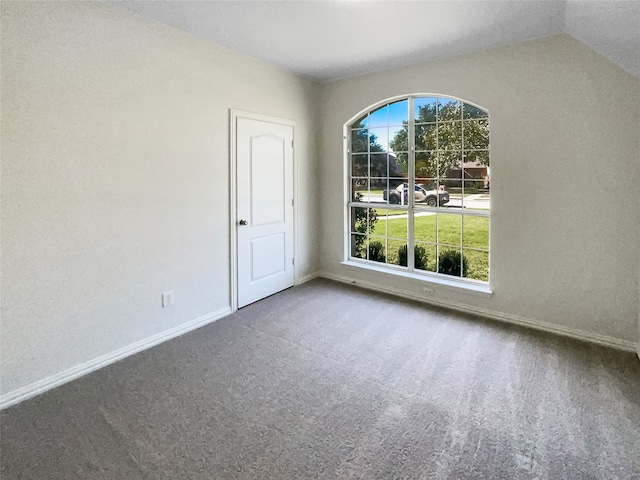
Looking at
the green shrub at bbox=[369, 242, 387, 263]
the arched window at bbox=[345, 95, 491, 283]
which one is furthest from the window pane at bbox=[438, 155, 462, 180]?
the green shrub at bbox=[369, 242, 387, 263]

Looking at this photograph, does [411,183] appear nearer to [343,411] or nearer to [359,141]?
[359,141]

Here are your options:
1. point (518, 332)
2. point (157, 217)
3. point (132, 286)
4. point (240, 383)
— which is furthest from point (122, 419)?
point (518, 332)

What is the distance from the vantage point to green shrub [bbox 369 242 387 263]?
4.52 m

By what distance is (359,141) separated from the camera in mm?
4531

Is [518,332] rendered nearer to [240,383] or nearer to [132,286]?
[240,383]

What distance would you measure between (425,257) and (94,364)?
10.9 ft

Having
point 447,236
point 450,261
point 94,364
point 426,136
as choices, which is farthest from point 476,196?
point 94,364

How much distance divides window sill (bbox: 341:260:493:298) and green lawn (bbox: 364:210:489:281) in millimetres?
109

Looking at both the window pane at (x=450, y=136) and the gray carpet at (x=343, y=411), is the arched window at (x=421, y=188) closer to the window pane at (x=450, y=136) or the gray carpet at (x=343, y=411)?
the window pane at (x=450, y=136)

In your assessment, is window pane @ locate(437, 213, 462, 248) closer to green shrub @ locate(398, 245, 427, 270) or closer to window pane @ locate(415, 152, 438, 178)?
green shrub @ locate(398, 245, 427, 270)

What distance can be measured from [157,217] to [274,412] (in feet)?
5.98

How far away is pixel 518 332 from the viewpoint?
10.5ft

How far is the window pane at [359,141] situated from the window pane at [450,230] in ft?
4.18

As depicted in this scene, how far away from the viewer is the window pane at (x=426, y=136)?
3.91m
